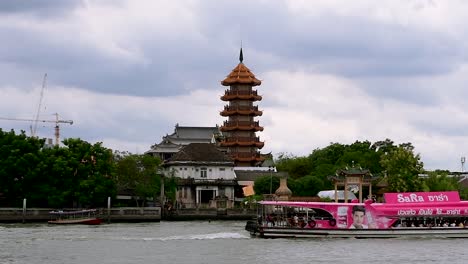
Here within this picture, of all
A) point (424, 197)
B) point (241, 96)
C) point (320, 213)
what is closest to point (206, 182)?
point (241, 96)

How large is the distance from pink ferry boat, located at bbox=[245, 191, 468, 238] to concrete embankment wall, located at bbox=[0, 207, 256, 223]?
3077cm

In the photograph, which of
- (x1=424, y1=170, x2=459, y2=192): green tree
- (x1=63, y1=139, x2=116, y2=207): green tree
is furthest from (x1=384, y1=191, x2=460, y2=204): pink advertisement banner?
(x1=63, y1=139, x2=116, y2=207): green tree

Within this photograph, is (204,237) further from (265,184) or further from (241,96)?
(241,96)

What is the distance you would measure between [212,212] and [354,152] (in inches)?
1180

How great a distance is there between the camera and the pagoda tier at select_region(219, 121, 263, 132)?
134 m

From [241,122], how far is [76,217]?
49.7 meters

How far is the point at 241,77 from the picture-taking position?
5404 inches

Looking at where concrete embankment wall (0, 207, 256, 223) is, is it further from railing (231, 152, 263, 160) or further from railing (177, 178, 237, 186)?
railing (231, 152, 263, 160)

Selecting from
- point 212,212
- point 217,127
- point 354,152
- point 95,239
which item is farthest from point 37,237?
point 217,127

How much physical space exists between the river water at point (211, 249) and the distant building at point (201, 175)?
51969 millimetres

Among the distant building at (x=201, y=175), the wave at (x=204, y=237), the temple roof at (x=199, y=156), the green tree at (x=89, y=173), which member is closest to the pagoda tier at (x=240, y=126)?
the temple roof at (x=199, y=156)

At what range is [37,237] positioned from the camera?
64.4 m

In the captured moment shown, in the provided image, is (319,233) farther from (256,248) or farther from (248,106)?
(248,106)

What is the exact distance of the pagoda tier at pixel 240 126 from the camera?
13412 cm
